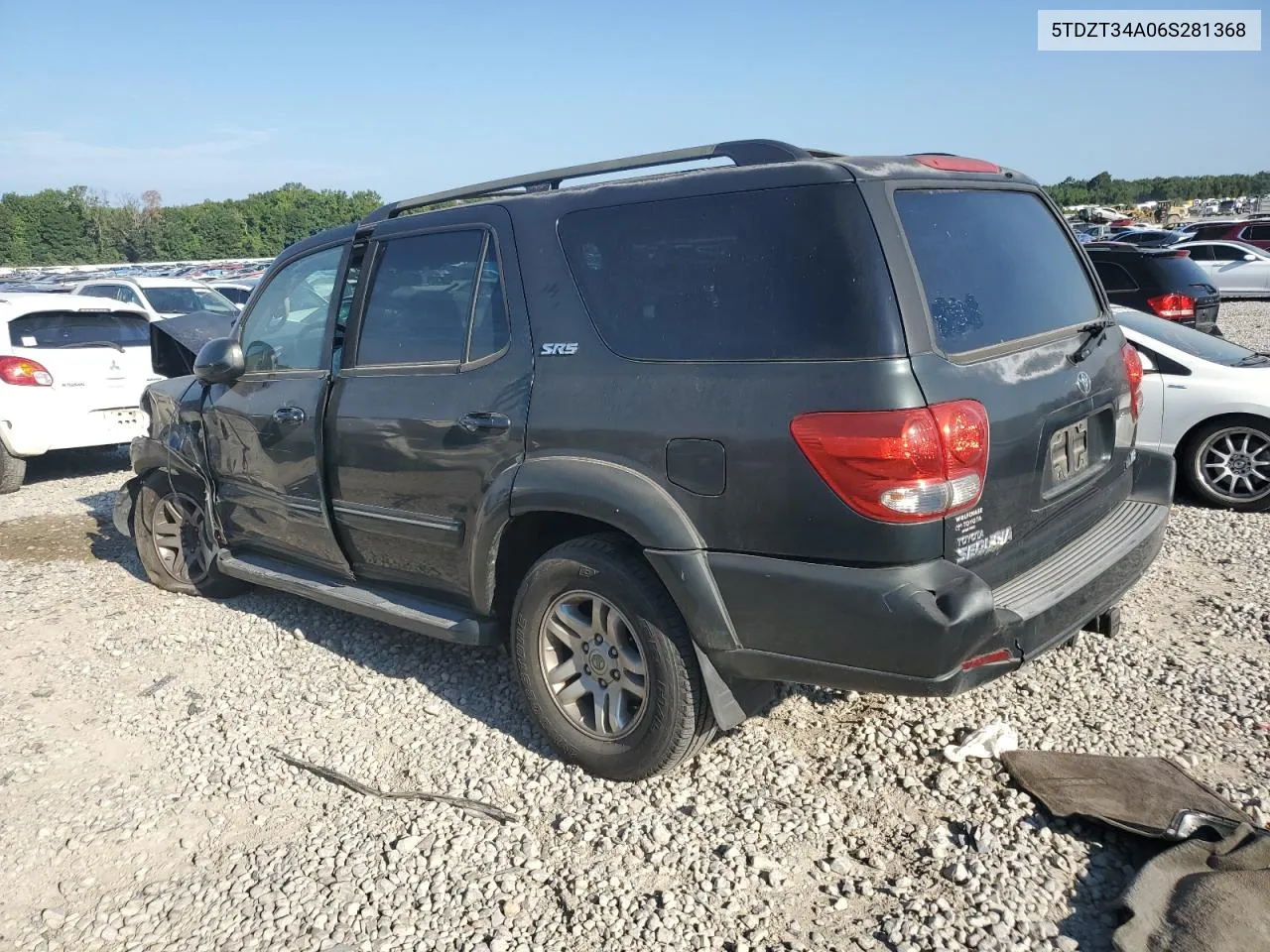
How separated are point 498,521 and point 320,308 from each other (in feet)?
5.34

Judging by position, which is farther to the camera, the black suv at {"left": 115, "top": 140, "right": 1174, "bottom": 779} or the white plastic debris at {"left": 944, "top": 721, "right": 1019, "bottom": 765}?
the white plastic debris at {"left": 944, "top": 721, "right": 1019, "bottom": 765}

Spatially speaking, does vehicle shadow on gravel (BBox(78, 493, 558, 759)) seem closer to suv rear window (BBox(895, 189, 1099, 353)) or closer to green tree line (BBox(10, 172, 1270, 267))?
A: suv rear window (BBox(895, 189, 1099, 353))

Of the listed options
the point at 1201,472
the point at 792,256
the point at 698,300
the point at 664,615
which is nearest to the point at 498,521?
the point at 664,615

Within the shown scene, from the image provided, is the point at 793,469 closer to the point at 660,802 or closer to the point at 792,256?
the point at 792,256

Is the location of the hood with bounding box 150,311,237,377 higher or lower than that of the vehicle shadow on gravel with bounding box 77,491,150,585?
Answer: higher

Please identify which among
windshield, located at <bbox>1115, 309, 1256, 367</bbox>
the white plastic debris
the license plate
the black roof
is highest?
the black roof

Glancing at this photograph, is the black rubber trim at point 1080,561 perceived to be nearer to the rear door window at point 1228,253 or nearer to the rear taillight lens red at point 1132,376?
the rear taillight lens red at point 1132,376

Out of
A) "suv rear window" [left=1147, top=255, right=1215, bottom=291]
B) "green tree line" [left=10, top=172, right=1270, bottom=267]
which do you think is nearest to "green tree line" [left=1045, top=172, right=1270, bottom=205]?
"green tree line" [left=10, top=172, right=1270, bottom=267]

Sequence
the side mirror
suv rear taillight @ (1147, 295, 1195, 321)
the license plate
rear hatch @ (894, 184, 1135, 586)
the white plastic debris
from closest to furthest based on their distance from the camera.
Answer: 1. rear hatch @ (894, 184, 1135, 586)
2. the license plate
3. the white plastic debris
4. the side mirror
5. suv rear taillight @ (1147, 295, 1195, 321)

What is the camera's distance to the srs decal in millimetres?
2727

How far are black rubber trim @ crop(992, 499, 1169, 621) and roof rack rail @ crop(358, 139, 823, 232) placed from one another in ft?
4.84

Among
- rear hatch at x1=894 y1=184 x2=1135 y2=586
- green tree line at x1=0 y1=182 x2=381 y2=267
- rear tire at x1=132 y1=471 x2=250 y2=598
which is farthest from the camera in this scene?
green tree line at x1=0 y1=182 x2=381 y2=267

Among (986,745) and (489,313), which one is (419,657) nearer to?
(489,313)

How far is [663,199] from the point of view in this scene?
3139mm
